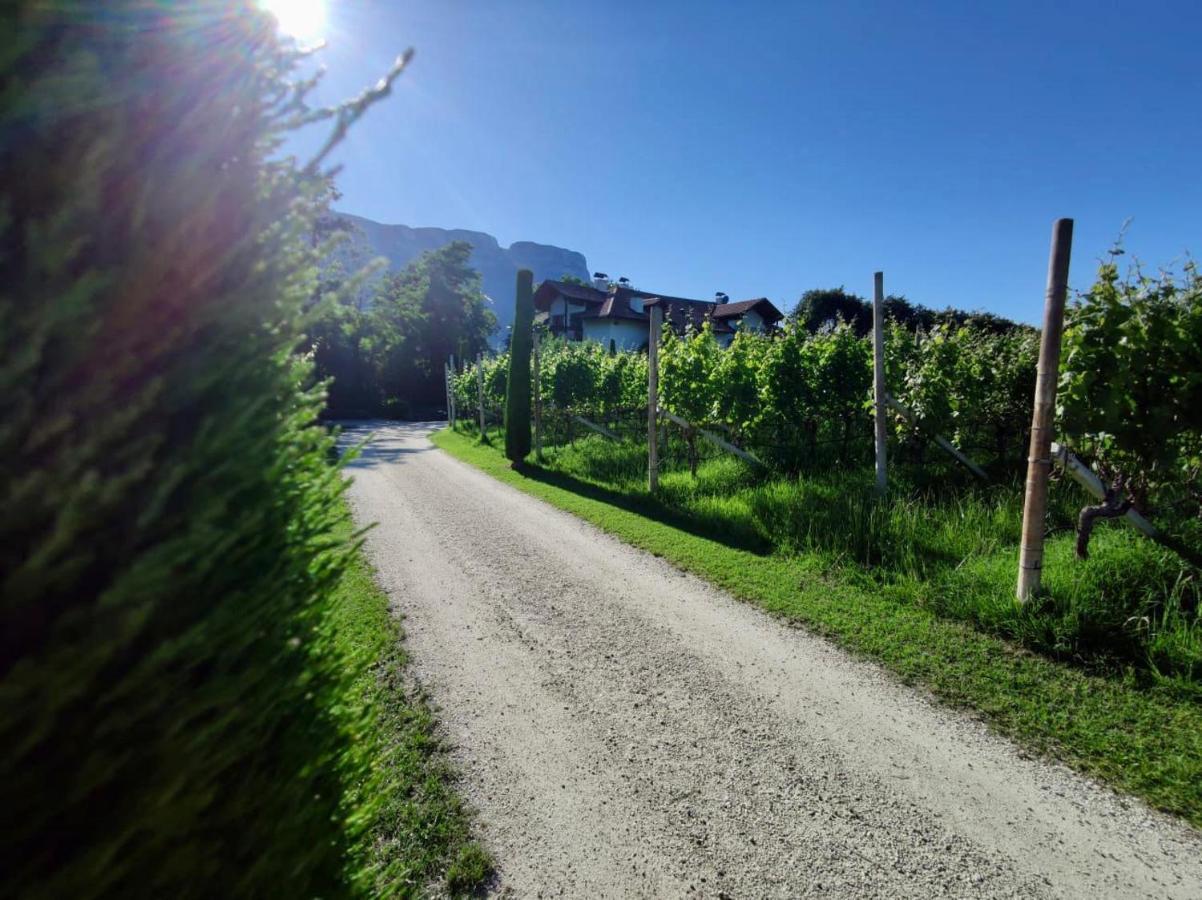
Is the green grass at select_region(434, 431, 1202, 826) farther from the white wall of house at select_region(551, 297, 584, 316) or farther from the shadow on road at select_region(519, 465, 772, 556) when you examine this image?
the white wall of house at select_region(551, 297, 584, 316)

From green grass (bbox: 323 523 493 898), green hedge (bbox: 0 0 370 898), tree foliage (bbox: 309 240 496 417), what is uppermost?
tree foliage (bbox: 309 240 496 417)

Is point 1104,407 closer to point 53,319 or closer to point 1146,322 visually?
point 1146,322

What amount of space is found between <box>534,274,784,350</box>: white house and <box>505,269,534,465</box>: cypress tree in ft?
73.0

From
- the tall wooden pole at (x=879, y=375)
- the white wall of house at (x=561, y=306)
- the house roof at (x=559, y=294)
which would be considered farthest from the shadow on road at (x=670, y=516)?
the white wall of house at (x=561, y=306)

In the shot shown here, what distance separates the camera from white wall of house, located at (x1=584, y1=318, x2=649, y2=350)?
3844cm

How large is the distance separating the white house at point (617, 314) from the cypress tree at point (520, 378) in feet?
73.0

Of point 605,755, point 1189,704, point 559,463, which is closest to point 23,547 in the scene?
point 605,755

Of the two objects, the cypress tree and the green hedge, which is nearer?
the green hedge

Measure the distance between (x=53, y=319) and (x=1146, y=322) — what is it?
6.19 m

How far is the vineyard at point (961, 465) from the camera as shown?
397cm

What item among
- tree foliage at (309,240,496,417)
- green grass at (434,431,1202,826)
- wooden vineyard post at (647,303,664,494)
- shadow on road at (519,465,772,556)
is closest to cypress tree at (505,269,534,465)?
shadow on road at (519,465,772,556)

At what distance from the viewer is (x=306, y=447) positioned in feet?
4.66

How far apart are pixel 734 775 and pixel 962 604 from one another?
285 cm

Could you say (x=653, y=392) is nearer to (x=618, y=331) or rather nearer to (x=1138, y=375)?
(x=1138, y=375)
